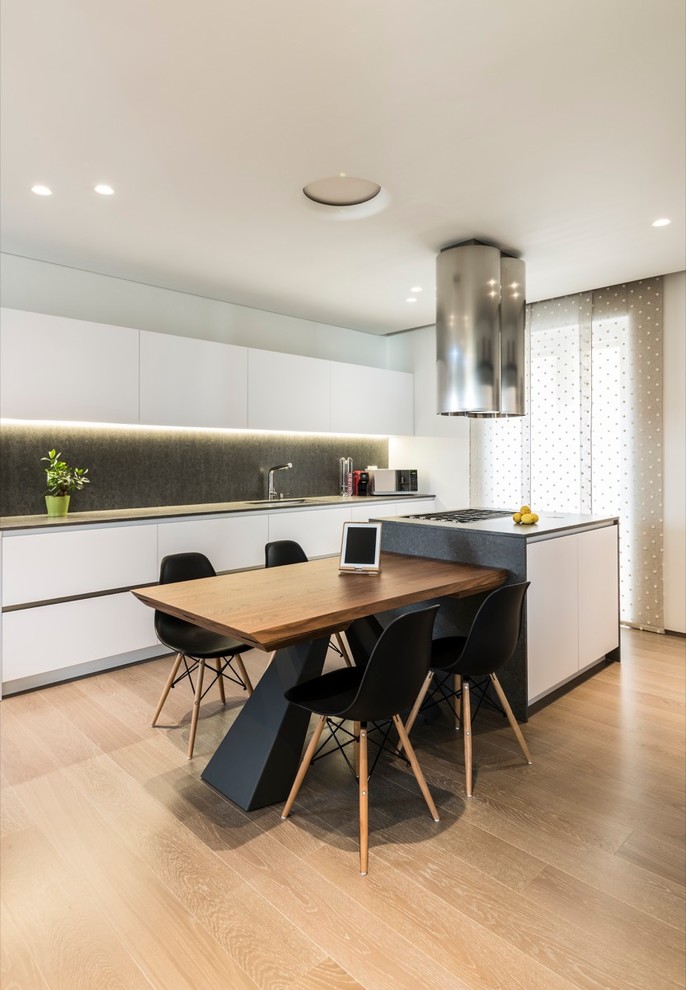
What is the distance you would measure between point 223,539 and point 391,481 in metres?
2.17

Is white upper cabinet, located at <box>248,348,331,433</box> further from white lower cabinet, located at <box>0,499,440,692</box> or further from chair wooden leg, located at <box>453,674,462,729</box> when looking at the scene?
chair wooden leg, located at <box>453,674,462,729</box>

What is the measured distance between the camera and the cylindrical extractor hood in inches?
141

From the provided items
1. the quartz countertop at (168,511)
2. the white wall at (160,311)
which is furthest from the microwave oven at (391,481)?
the white wall at (160,311)

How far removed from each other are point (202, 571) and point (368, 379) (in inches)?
120

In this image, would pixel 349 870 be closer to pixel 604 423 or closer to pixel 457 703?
pixel 457 703

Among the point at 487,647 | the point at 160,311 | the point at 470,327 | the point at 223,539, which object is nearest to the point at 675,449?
the point at 470,327

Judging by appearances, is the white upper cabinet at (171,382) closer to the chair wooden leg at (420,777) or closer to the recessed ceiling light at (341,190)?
the recessed ceiling light at (341,190)

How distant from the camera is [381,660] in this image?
190 cm

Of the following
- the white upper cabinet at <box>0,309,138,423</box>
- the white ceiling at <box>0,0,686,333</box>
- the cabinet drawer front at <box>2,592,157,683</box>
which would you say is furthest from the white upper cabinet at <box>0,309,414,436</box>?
the cabinet drawer front at <box>2,592,157,683</box>

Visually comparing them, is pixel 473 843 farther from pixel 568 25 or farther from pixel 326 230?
pixel 326 230

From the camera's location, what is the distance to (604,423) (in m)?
4.71

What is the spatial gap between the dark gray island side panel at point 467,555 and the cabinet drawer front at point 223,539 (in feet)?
4.13

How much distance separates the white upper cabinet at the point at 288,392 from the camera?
15.6 feet

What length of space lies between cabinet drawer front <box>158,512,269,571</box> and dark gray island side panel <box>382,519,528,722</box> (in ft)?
4.13
